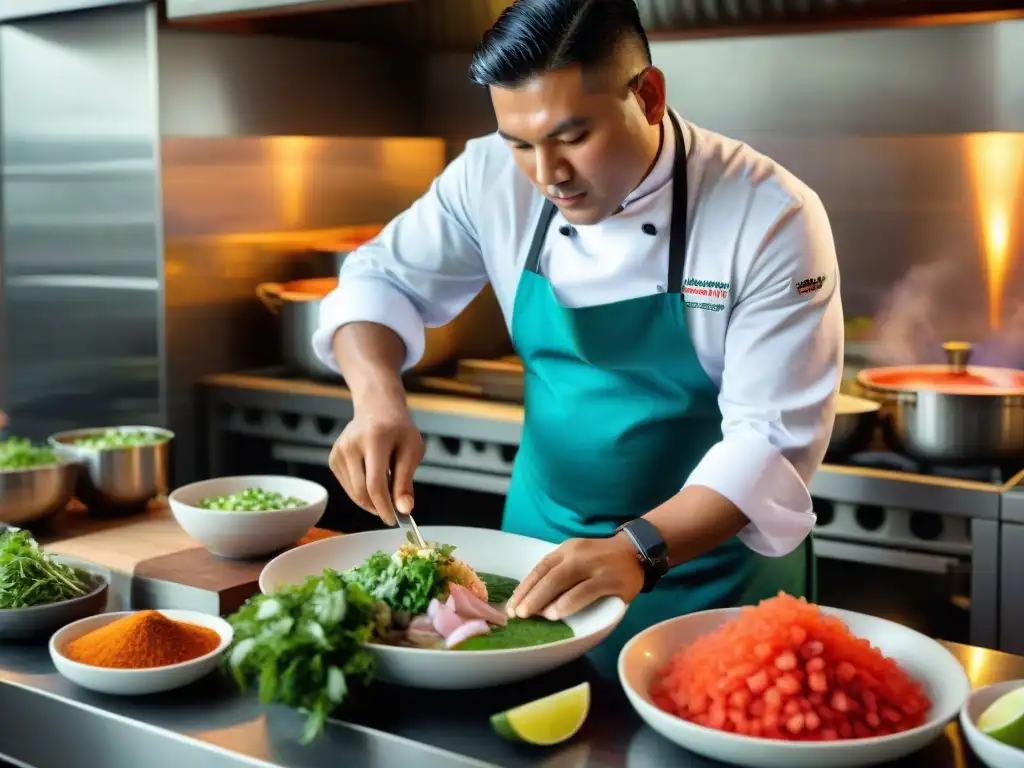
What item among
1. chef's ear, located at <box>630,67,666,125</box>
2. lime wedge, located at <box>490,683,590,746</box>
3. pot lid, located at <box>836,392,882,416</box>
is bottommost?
lime wedge, located at <box>490,683,590,746</box>

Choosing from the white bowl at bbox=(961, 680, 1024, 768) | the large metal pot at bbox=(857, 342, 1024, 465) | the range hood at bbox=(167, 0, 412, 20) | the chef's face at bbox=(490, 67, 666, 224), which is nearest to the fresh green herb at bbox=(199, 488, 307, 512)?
the chef's face at bbox=(490, 67, 666, 224)

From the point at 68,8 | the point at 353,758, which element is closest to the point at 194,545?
the point at 353,758

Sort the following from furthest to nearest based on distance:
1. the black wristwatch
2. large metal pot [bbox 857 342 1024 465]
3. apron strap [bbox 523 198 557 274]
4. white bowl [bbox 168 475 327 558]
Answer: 1. large metal pot [bbox 857 342 1024 465]
2. apron strap [bbox 523 198 557 274]
3. white bowl [bbox 168 475 327 558]
4. the black wristwatch

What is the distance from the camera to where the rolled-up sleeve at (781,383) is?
1820 millimetres

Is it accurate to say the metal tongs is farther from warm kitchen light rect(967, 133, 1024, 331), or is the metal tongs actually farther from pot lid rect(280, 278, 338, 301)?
warm kitchen light rect(967, 133, 1024, 331)

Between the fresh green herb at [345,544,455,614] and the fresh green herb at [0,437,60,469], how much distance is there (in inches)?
41.6

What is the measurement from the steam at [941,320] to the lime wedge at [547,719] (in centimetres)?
214

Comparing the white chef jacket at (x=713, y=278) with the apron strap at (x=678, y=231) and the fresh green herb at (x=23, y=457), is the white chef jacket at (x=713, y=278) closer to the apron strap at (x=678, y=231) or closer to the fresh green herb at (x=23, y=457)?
the apron strap at (x=678, y=231)

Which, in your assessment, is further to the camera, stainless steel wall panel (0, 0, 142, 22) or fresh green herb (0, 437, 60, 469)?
stainless steel wall panel (0, 0, 142, 22)

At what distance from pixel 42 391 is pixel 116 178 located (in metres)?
0.74

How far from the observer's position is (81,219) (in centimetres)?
369

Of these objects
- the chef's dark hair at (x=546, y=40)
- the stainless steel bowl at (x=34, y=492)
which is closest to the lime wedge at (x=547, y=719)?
the chef's dark hair at (x=546, y=40)

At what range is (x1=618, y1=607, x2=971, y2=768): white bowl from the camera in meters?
1.27

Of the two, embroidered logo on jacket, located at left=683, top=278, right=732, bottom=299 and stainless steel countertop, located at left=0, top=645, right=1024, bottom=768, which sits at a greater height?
embroidered logo on jacket, located at left=683, top=278, right=732, bottom=299
